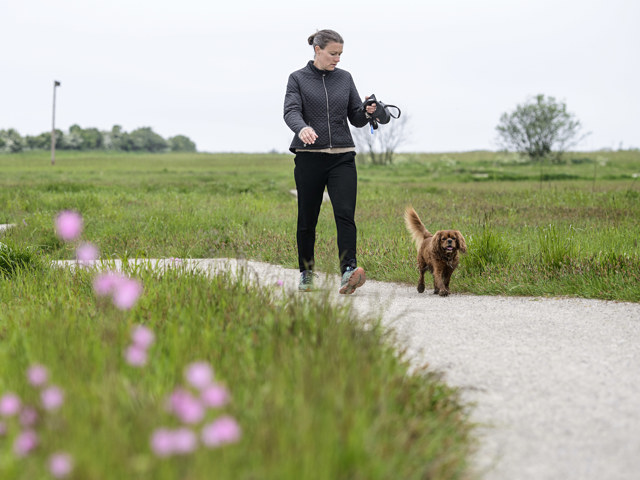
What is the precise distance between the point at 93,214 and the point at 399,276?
7.38 meters

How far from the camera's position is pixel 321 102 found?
6.30 metres

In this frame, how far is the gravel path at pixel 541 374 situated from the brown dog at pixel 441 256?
49cm

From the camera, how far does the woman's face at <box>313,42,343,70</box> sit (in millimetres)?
6129

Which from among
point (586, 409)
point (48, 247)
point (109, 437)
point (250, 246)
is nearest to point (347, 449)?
point (109, 437)

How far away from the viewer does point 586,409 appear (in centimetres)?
330

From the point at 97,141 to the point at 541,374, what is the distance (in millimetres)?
105720

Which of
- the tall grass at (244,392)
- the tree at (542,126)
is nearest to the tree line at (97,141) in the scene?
the tree at (542,126)

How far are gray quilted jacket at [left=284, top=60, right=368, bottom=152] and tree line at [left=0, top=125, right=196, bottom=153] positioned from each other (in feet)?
276

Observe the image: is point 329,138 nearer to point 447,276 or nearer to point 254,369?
point 447,276

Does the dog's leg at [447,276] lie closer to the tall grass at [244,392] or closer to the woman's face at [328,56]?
the woman's face at [328,56]

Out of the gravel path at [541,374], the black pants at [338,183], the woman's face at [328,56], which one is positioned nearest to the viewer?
the gravel path at [541,374]

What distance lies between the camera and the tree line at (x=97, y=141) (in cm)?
8781

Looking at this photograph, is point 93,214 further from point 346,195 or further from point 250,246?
point 346,195

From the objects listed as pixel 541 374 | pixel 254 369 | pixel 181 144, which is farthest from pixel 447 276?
pixel 181 144
